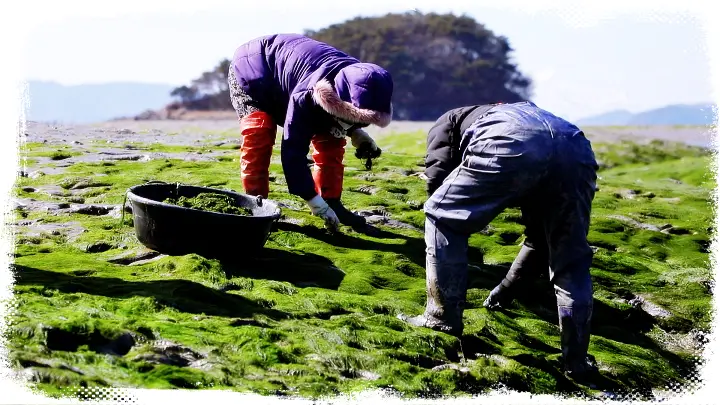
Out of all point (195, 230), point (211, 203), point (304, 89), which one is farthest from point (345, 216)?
point (195, 230)

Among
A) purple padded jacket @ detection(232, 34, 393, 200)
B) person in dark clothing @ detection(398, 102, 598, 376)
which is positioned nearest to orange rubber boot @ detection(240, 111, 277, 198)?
purple padded jacket @ detection(232, 34, 393, 200)

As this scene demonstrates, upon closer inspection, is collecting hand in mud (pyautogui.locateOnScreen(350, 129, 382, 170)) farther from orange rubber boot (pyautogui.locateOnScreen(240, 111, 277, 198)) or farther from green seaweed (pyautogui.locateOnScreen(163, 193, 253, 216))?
green seaweed (pyautogui.locateOnScreen(163, 193, 253, 216))

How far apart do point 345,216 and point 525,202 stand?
11.2 feet

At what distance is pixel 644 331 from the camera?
24.6 feet

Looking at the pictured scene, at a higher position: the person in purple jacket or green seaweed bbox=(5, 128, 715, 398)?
the person in purple jacket

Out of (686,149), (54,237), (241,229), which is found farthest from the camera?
(686,149)

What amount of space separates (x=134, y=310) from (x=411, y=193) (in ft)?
20.3

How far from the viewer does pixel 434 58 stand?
53.5 m

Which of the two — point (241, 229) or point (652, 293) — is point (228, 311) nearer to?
point (241, 229)

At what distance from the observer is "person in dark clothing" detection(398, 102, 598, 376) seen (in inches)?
230

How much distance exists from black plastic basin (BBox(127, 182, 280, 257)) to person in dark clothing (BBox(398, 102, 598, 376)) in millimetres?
1740

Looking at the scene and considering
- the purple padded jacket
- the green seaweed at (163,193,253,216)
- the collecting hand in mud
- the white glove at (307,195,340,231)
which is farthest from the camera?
the collecting hand in mud

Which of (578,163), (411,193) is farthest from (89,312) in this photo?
(411,193)

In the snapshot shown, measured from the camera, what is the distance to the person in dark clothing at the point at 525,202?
5.84m
